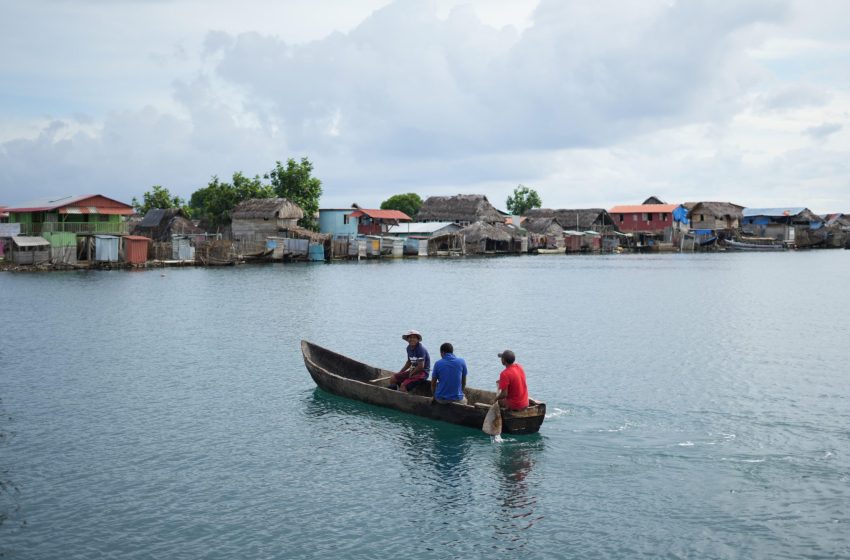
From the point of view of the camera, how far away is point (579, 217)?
105625 mm

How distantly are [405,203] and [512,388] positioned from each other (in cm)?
9823

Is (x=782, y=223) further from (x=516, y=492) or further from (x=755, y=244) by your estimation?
(x=516, y=492)

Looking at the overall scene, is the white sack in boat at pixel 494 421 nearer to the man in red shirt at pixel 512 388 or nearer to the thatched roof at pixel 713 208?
the man in red shirt at pixel 512 388

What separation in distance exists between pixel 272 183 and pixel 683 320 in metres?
57.0

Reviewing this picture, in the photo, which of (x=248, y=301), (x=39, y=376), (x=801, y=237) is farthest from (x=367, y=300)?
(x=801, y=237)

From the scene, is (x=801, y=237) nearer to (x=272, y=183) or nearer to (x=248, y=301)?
(x=272, y=183)

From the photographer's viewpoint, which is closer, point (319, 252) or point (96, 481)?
point (96, 481)

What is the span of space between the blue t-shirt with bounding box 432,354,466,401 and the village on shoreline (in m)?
50.6

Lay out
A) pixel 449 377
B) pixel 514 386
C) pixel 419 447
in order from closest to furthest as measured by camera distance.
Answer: pixel 514 386
pixel 419 447
pixel 449 377

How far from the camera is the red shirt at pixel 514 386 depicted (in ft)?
46.6

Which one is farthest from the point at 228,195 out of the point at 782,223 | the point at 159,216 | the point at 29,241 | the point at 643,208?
the point at 782,223

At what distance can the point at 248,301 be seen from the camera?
3969 cm

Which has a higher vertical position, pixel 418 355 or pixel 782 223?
pixel 782 223

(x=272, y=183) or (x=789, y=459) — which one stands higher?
(x=272, y=183)
